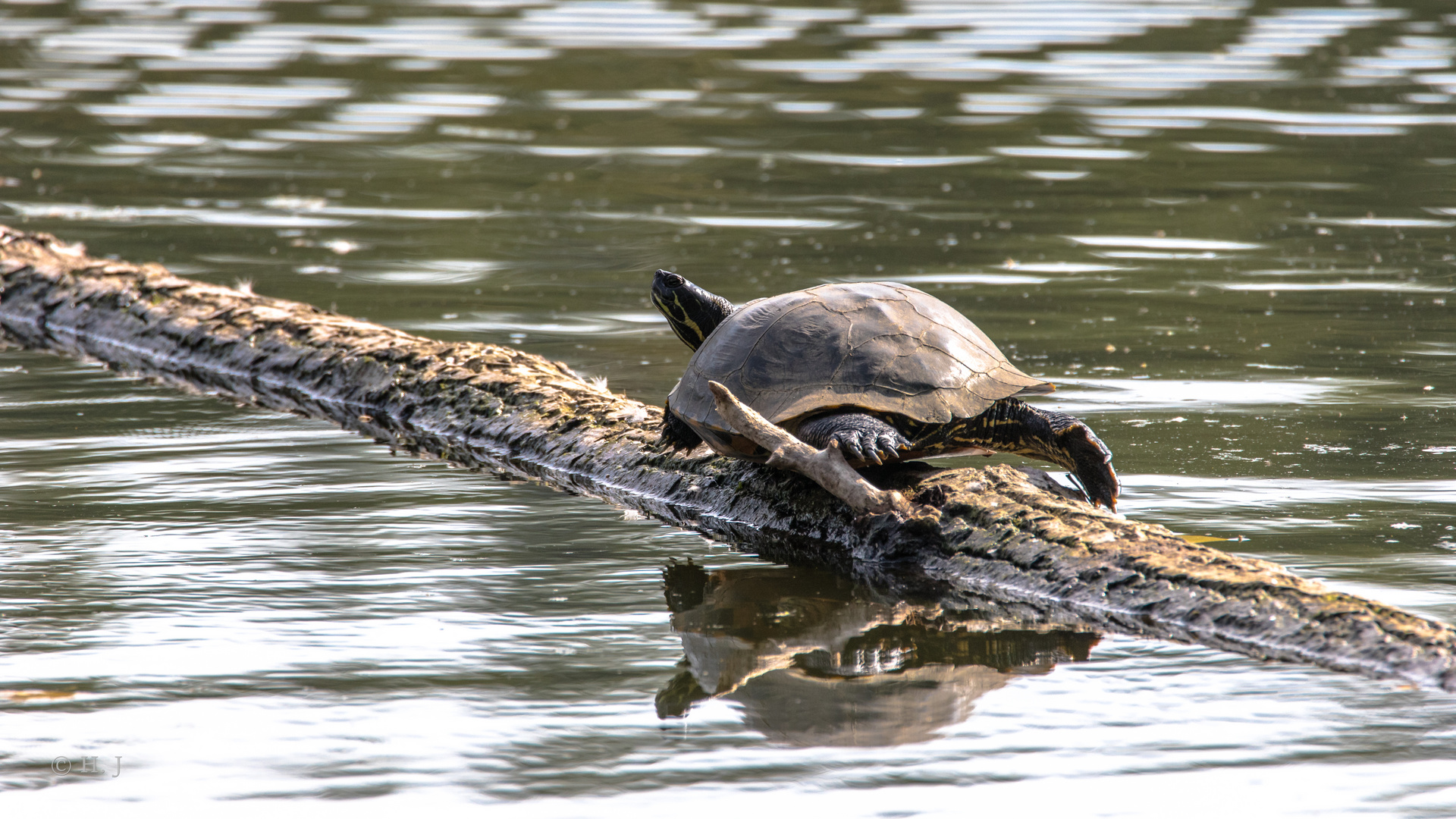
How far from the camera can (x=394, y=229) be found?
469 inches

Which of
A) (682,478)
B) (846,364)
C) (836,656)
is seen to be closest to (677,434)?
(682,478)

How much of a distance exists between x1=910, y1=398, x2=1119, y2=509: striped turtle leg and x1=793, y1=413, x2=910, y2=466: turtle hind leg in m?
0.22

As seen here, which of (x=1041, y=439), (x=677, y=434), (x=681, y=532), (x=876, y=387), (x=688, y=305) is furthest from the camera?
(x=688, y=305)

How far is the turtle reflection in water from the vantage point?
3678 millimetres

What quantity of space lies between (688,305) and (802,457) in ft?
4.45

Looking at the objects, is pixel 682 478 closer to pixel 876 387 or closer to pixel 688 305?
pixel 688 305

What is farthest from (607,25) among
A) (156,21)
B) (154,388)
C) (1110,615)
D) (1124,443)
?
(1110,615)

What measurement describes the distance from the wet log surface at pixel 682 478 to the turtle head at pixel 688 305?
1.39ft

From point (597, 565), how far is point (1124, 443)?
249 centimetres

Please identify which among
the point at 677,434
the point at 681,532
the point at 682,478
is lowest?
the point at 681,532

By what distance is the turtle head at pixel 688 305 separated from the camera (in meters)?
5.68

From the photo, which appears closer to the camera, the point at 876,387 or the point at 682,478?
the point at 876,387

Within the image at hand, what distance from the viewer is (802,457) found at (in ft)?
15.0

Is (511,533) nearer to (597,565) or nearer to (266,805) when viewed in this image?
(597,565)
